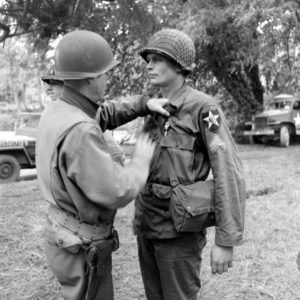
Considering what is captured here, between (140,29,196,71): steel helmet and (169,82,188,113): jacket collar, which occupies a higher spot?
(140,29,196,71): steel helmet

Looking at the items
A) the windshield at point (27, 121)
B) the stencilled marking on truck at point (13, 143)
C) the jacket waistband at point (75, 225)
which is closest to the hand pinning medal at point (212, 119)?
the jacket waistband at point (75, 225)

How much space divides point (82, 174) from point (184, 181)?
2.09ft

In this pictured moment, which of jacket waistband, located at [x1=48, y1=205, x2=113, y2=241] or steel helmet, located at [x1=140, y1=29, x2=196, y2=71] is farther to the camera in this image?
steel helmet, located at [x1=140, y1=29, x2=196, y2=71]

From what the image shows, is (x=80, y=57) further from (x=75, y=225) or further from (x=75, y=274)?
(x=75, y=274)

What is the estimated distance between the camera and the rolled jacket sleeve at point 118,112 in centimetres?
255

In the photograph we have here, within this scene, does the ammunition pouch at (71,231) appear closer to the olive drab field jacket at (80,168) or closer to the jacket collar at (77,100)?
the olive drab field jacket at (80,168)

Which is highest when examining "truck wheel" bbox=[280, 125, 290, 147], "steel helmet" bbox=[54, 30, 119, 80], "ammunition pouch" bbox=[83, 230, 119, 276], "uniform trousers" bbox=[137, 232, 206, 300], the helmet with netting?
"steel helmet" bbox=[54, 30, 119, 80]

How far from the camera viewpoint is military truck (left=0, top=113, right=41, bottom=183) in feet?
36.7

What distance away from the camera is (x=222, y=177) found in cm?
226

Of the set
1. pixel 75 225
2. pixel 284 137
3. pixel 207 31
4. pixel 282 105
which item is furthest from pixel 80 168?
pixel 282 105

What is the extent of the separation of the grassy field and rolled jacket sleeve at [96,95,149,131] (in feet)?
5.10

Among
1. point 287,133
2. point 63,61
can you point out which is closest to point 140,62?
point 287,133

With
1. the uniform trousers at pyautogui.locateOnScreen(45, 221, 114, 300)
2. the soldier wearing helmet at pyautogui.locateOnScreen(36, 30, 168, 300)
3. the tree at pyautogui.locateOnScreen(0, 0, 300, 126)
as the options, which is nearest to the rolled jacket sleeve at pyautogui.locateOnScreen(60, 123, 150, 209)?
the soldier wearing helmet at pyautogui.locateOnScreen(36, 30, 168, 300)

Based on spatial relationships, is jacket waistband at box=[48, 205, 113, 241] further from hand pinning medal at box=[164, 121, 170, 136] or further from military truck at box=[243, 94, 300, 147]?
military truck at box=[243, 94, 300, 147]
